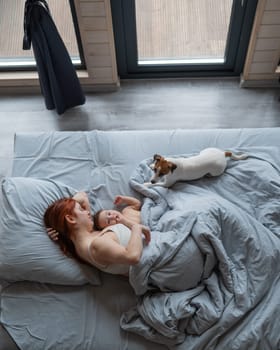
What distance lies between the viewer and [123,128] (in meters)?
2.34

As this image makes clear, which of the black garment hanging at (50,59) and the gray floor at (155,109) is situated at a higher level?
the black garment hanging at (50,59)

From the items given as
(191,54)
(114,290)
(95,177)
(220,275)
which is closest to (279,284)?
(220,275)

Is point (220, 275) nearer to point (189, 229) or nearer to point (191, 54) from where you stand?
point (189, 229)

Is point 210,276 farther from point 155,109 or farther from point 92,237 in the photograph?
point 155,109

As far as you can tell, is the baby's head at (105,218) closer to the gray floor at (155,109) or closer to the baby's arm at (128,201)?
the baby's arm at (128,201)

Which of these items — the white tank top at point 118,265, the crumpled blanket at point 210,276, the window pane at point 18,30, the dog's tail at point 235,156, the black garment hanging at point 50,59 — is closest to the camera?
the crumpled blanket at point 210,276

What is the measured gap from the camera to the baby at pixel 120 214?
58.7 inches

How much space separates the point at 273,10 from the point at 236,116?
2.18ft

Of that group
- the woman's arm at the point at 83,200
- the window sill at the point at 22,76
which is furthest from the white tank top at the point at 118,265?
the window sill at the point at 22,76

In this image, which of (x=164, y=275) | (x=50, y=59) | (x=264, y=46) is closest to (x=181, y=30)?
(x=264, y=46)

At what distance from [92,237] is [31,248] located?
0.81ft

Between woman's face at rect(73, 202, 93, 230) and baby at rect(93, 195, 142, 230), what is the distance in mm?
59

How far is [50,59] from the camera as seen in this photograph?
2098 millimetres

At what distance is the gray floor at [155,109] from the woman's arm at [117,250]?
116 cm
